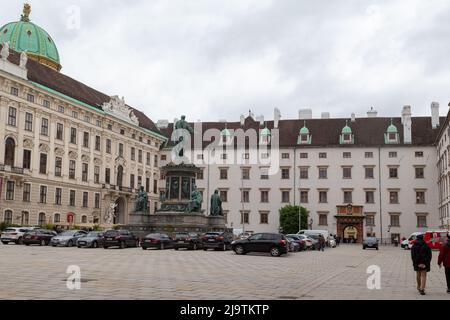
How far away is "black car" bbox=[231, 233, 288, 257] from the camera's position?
3111 centimetres

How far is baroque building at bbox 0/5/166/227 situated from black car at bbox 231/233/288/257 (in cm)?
3263

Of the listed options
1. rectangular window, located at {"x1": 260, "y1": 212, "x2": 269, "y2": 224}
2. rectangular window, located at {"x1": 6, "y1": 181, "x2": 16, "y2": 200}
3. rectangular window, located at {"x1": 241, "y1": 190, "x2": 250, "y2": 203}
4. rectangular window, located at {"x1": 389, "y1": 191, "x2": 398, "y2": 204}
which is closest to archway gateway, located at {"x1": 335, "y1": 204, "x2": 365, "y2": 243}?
rectangular window, located at {"x1": 389, "y1": 191, "x2": 398, "y2": 204}

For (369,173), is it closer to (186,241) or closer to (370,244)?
(370,244)

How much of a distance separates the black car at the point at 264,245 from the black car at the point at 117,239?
9553 millimetres

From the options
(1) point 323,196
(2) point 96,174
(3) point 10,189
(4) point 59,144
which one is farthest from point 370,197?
(3) point 10,189

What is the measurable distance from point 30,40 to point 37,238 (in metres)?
44.7

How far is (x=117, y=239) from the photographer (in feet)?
122

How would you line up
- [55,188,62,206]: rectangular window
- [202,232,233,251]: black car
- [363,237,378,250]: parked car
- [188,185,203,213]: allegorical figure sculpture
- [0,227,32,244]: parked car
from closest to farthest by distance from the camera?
[202,232,233,251]: black car
[0,227,32,244]: parked car
[188,185,203,213]: allegorical figure sculpture
[363,237,378,250]: parked car
[55,188,62,206]: rectangular window

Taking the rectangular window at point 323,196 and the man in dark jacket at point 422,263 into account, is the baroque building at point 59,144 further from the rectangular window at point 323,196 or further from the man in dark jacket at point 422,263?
the man in dark jacket at point 422,263

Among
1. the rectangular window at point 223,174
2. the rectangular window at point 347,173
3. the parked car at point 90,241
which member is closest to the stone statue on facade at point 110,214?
the rectangular window at point 223,174

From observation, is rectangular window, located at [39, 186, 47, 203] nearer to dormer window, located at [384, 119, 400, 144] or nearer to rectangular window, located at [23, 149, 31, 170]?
rectangular window, located at [23, 149, 31, 170]

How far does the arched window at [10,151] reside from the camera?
58031 mm

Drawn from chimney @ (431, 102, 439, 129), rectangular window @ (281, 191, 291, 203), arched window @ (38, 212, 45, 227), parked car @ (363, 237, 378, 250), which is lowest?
parked car @ (363, 237, 378, 250)
